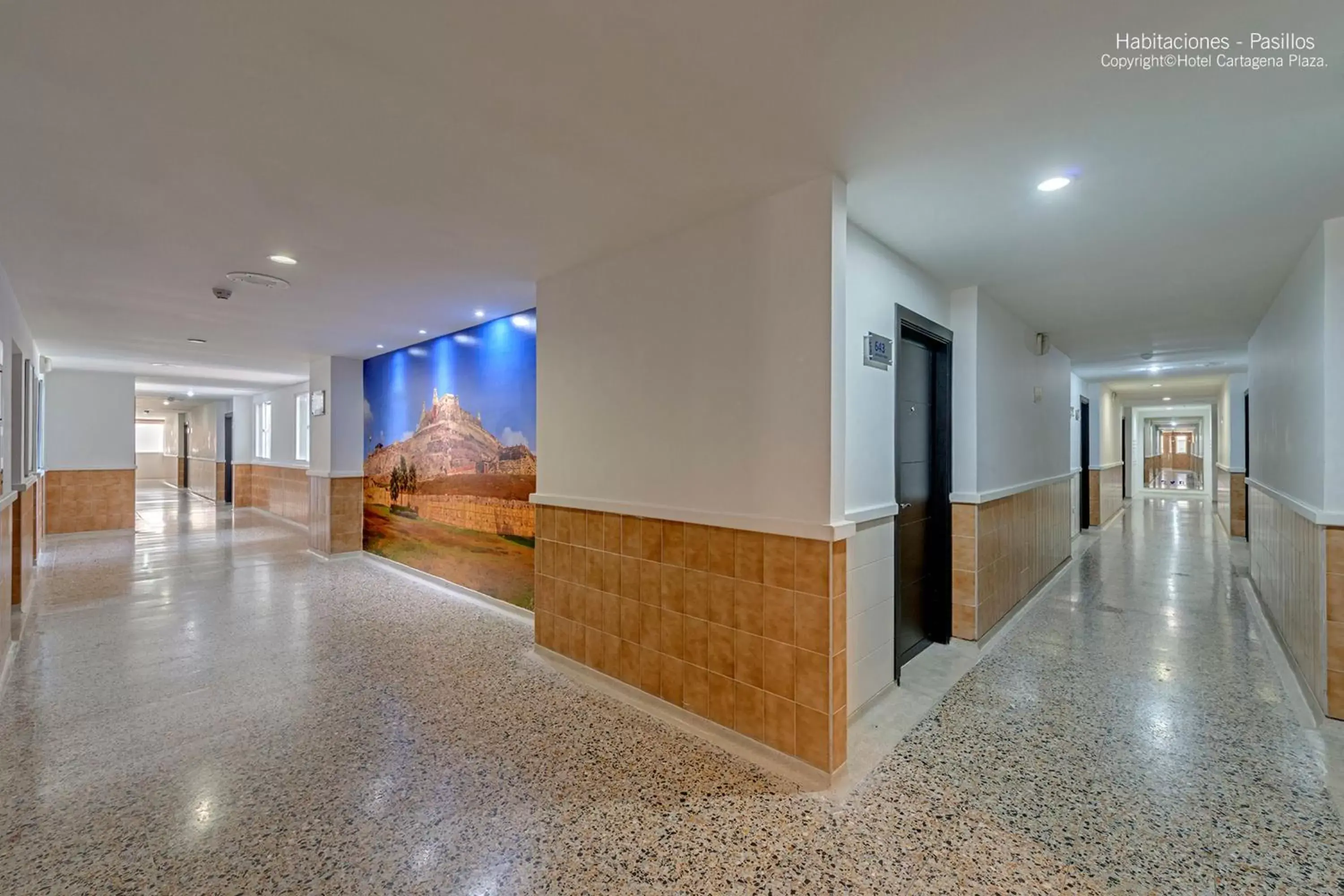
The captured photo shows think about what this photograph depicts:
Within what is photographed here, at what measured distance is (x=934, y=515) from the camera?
145 inches

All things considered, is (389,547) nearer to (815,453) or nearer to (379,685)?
(379,685)

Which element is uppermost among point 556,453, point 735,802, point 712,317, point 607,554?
point 712,317

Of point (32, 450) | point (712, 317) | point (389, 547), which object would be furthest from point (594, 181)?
point (32, 450)

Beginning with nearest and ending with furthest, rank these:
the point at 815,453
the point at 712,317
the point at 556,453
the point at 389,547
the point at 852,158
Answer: the point at 852,158
the point at 815,453
the point at 712,317
the point at 556,453
the point at 389,547

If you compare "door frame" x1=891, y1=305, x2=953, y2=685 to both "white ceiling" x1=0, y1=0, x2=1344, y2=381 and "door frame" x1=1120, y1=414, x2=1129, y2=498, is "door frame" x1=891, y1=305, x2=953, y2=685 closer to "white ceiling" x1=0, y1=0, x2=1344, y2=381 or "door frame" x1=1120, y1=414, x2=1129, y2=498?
"white ceiling" x1=0, y1=0, x2=1344, y2=381

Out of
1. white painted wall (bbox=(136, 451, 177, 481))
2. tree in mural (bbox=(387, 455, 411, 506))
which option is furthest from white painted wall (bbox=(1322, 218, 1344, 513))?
white painted wall (bbox=(136, 451, 177, 481))

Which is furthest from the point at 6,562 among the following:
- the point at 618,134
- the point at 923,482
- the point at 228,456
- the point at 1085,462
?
the point at 1085,462

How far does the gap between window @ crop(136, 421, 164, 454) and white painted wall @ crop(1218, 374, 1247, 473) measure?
90.2ft

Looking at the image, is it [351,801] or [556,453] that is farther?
[556,453]

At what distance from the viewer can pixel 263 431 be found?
10.8 m

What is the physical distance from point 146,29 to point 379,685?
115 inches

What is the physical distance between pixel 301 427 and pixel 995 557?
9.98 meters

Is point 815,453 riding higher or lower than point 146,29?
lower
